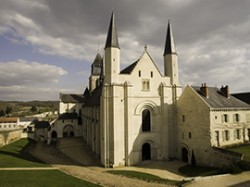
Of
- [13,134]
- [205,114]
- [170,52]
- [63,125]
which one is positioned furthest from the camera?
[63,125]

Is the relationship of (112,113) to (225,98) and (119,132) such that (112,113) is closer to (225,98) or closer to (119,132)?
→ (119,132)

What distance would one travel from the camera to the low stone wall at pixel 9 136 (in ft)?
113

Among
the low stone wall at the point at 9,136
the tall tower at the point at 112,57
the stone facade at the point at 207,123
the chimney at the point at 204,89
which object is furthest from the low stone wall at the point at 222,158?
the low stone wall at the point at 9,136

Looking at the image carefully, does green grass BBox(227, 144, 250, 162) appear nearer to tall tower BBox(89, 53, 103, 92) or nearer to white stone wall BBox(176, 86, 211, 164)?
white stone wall BBox(176, 86, 211, 164)

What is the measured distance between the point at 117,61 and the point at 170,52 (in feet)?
28.0

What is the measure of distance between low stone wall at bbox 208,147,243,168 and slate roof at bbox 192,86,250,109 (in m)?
5.19

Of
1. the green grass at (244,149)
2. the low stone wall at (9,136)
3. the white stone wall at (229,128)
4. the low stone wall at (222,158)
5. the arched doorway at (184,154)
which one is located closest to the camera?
the low stone wall at (222,158)

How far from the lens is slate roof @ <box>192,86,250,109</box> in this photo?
24.5 meters

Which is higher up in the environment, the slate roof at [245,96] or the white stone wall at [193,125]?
the slate roof at [245,96]

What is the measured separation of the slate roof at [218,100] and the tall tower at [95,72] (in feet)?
124

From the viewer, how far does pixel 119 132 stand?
25.5 meters

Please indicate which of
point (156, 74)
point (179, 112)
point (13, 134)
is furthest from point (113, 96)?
point (13, 134)

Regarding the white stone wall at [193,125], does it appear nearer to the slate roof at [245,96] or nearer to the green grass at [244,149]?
the green grass at [244,149]

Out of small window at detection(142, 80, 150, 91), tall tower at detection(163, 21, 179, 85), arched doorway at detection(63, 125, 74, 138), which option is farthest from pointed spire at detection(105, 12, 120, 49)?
arched doorway at detection(63, 125, 74, 138)
